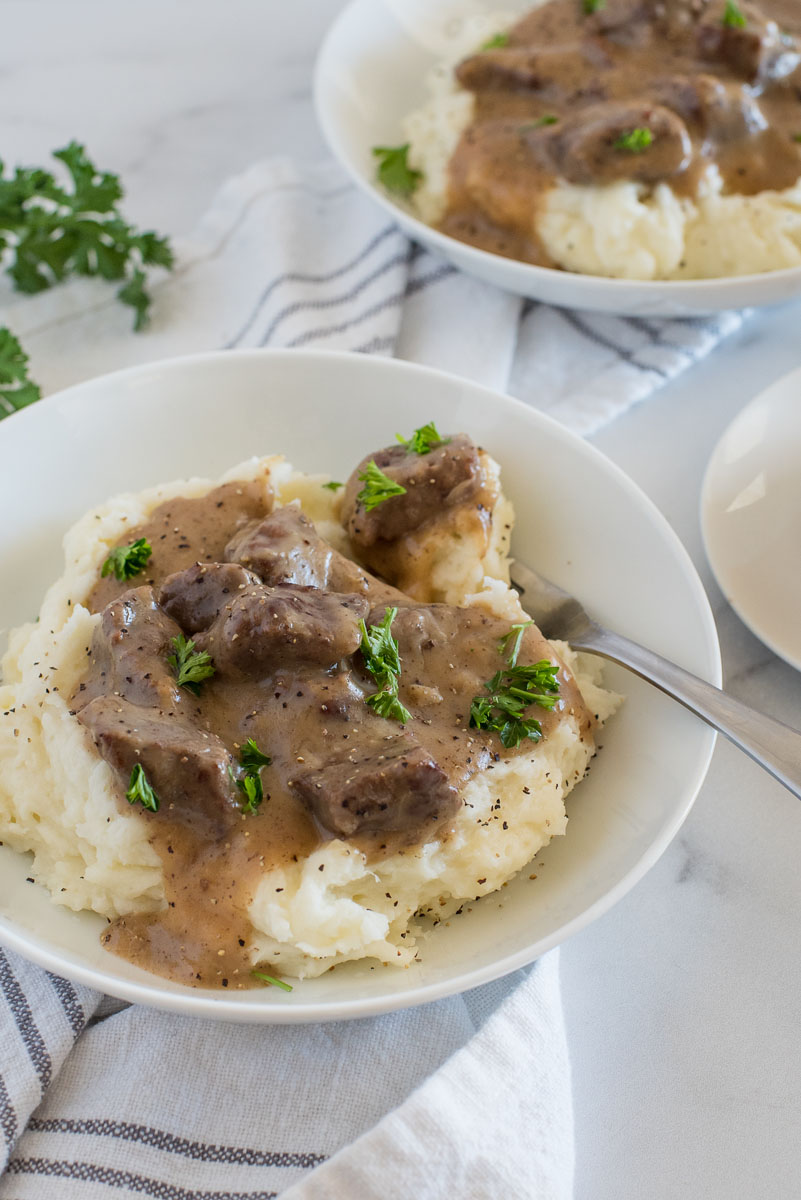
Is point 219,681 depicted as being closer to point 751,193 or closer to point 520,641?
point 520,641

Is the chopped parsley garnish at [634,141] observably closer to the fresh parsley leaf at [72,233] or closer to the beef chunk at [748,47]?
the beef chunk at [748,47]

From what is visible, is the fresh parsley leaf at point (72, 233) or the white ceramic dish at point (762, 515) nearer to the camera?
the white ceramic dish at point (762, 515)

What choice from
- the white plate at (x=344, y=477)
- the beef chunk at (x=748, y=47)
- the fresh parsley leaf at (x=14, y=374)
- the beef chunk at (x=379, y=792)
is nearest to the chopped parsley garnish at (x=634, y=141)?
the beef chunk at (x=748, y=47)

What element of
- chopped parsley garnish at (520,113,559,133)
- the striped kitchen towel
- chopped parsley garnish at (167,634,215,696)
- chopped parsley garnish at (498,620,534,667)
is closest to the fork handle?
chopped parsley garnish at (498,620,534,667)

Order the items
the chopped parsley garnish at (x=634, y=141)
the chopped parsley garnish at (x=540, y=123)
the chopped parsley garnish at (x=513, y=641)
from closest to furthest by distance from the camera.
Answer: the chopped parsley garnish at (x=513, y=641) < the chopped parsley garnish at (x=634, y=141) < the chopped parsley garnish at (x=540, y=123)

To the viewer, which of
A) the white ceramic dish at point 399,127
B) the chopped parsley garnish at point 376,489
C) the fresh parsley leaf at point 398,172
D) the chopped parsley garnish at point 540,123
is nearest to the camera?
the chopped parsley garnish at point 376,489

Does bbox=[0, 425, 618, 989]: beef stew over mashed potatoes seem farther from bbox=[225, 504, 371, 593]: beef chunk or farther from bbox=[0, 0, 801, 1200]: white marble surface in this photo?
bbox=[0, 0, 801, 1200]: white marble surface

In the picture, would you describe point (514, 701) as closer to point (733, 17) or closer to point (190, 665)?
point (190, 665)
